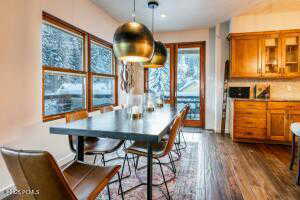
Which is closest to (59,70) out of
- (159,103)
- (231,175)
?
(159,103)

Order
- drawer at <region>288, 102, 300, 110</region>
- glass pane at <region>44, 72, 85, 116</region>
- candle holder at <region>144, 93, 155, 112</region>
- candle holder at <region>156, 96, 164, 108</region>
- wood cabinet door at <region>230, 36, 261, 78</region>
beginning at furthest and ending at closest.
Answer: wood cabinet door at <region>230, 36, 261, 78</region> < drawer at <region>288, 102, 300, 110</region> < candle holder at <region>156, 96, 164, 108</region> < candle holder at <region>144, 93, 155, 112</region> < glass pane at <region>44, 72, 85, 116</region>

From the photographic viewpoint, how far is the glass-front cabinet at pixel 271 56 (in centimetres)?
432

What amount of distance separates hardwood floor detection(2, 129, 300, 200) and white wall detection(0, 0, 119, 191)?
1.19 m

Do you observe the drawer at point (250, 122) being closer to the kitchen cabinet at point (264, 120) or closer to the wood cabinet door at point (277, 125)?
the kitchen cabinet at point (264, 120)

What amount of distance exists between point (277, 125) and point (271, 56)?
1.60 metres

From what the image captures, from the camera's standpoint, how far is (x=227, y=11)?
4.27 m

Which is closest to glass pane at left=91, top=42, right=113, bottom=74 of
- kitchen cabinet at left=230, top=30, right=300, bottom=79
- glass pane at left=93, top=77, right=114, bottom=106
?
glass pane at left=93, top=77, right=114, bottom=106

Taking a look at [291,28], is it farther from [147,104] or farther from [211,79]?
[147,104]

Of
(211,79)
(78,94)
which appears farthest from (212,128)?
(78,94)

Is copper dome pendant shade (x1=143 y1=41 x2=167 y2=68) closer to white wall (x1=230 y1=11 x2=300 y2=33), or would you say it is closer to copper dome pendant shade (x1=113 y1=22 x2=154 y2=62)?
copper dome pendant shade (x1=113 y1=22 x2=154 y2=62)

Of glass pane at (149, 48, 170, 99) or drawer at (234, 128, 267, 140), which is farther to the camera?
glass pane at (149, 48, 170, 99)

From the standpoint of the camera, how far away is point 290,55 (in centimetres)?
437

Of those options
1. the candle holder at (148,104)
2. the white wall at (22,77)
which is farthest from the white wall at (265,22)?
the white wall at (22,77)

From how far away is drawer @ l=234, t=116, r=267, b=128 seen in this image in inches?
160
